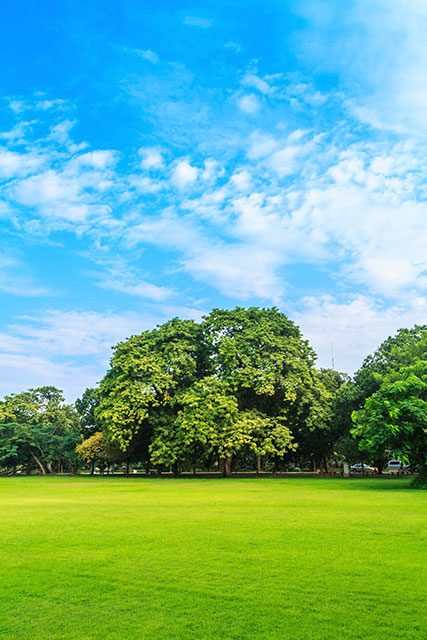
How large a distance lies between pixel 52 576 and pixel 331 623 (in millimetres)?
3482

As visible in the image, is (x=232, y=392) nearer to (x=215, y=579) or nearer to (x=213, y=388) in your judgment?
(x=213, y=388)

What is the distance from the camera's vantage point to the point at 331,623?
15.0 ft

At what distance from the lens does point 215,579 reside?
5.94 meters

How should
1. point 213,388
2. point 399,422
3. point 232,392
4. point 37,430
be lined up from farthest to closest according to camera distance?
point 37,430
point 232,392
point 213,388
point 399,422

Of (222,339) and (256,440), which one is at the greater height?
(222,339)

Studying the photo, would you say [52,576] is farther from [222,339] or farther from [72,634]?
[222,339]

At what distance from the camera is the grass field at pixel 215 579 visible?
4520 mm

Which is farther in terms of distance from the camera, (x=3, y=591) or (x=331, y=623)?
(x=3, y=591)

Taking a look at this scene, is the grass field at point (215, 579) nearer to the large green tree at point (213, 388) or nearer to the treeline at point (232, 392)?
the treeline at point (232, 392)

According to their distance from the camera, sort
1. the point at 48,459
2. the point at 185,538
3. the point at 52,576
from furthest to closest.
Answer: the point at 48,459, the point at 185,538, the point at 52,576

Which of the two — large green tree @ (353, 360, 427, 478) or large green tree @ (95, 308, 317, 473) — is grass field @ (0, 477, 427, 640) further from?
large green tree @ (95, 308, 317, 473)

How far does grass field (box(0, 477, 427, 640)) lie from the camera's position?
14.8 feet

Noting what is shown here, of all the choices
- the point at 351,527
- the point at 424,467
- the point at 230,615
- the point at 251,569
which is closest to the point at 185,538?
the point at 251,569

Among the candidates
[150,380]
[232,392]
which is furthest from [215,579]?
[150,380]
